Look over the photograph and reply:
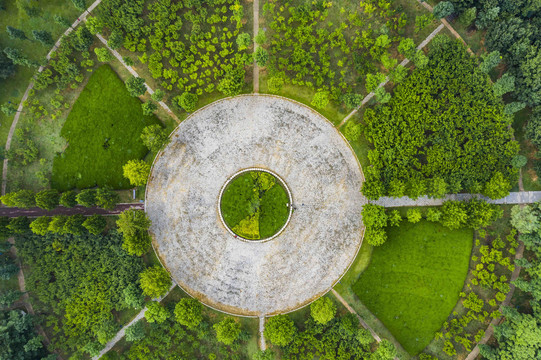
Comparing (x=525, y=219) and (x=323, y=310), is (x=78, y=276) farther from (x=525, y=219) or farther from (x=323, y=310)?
(x=525, y=219)

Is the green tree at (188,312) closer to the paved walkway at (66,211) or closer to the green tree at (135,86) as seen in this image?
the paved walkway at (66,211)

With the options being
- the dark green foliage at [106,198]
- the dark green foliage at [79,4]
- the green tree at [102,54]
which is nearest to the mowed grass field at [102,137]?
the dark green foliage at [106,198]

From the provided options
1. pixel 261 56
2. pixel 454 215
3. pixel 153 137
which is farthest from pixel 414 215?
pixel 153 137

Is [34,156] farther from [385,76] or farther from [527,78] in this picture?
[527,78]

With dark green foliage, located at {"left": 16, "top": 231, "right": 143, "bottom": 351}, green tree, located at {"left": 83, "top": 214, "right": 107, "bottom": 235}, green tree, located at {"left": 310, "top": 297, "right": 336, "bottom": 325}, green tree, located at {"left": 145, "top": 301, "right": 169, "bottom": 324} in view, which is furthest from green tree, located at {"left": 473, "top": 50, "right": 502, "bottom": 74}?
green tree, located at {"left": 83, "top": 214, "right": 107, "bottom": 235}

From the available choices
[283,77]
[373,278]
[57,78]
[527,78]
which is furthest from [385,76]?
[57,78]

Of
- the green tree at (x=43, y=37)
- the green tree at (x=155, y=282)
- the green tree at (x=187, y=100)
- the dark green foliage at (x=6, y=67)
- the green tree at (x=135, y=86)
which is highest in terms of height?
the green tree at (x=43, y=37)
